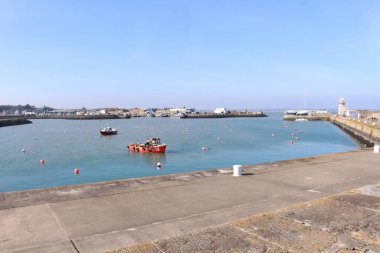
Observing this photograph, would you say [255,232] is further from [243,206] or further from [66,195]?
[66,195]

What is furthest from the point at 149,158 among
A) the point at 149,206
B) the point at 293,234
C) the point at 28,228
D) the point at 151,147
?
the point at 293,234

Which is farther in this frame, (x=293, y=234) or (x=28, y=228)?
(x=28, y=228)

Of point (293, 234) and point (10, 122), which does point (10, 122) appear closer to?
point (10, 122)

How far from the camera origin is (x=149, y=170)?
102 feet

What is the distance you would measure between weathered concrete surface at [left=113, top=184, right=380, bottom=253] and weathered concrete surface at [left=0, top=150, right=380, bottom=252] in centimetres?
9

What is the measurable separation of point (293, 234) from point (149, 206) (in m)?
3.96

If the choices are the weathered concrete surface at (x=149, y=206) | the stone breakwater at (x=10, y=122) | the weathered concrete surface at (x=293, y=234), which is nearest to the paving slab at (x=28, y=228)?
the weathered concrete surface at (x=149, y=206)

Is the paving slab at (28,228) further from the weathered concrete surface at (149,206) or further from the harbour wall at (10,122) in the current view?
the harbour wall at (10,122)

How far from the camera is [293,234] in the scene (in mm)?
6965

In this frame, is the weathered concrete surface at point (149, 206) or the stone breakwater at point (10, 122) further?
the stone breakwater at point (10, 122)

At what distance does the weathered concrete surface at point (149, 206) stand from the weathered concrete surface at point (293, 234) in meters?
0.09

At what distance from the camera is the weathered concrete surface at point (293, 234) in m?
6.26

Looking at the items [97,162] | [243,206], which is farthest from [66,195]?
[97,162]

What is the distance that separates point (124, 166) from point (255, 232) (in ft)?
91.1
